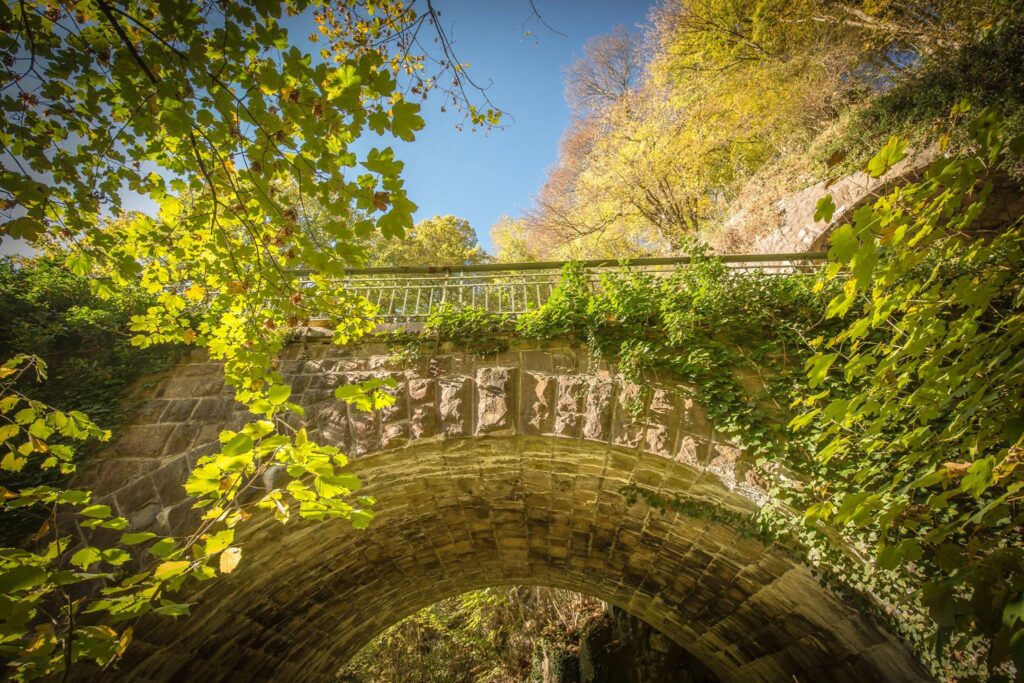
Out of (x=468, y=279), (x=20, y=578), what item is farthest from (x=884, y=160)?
(x=468, y=279)

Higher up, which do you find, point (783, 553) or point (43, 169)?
point (43, 169)

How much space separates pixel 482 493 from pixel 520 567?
2.35m

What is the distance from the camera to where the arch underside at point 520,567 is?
330 centimetres

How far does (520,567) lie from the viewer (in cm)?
575

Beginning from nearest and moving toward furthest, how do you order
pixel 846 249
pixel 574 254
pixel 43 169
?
1. pixel 846 249
2. pixel 43 169
3. pixel 574 254

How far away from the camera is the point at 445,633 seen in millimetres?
9242

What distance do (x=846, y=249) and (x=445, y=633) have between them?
423 inches

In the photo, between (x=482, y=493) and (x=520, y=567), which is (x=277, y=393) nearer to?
(x=482, y=493)

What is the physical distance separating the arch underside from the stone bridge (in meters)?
0.02

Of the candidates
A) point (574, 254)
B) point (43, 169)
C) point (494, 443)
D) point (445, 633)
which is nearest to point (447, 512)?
point (494, 443)

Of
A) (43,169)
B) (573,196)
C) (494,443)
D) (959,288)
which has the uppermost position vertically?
(573,196)

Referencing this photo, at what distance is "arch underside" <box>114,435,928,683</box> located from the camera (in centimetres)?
330

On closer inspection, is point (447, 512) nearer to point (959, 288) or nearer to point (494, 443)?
point (494, 443)

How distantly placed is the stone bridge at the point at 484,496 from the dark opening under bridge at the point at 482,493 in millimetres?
16
